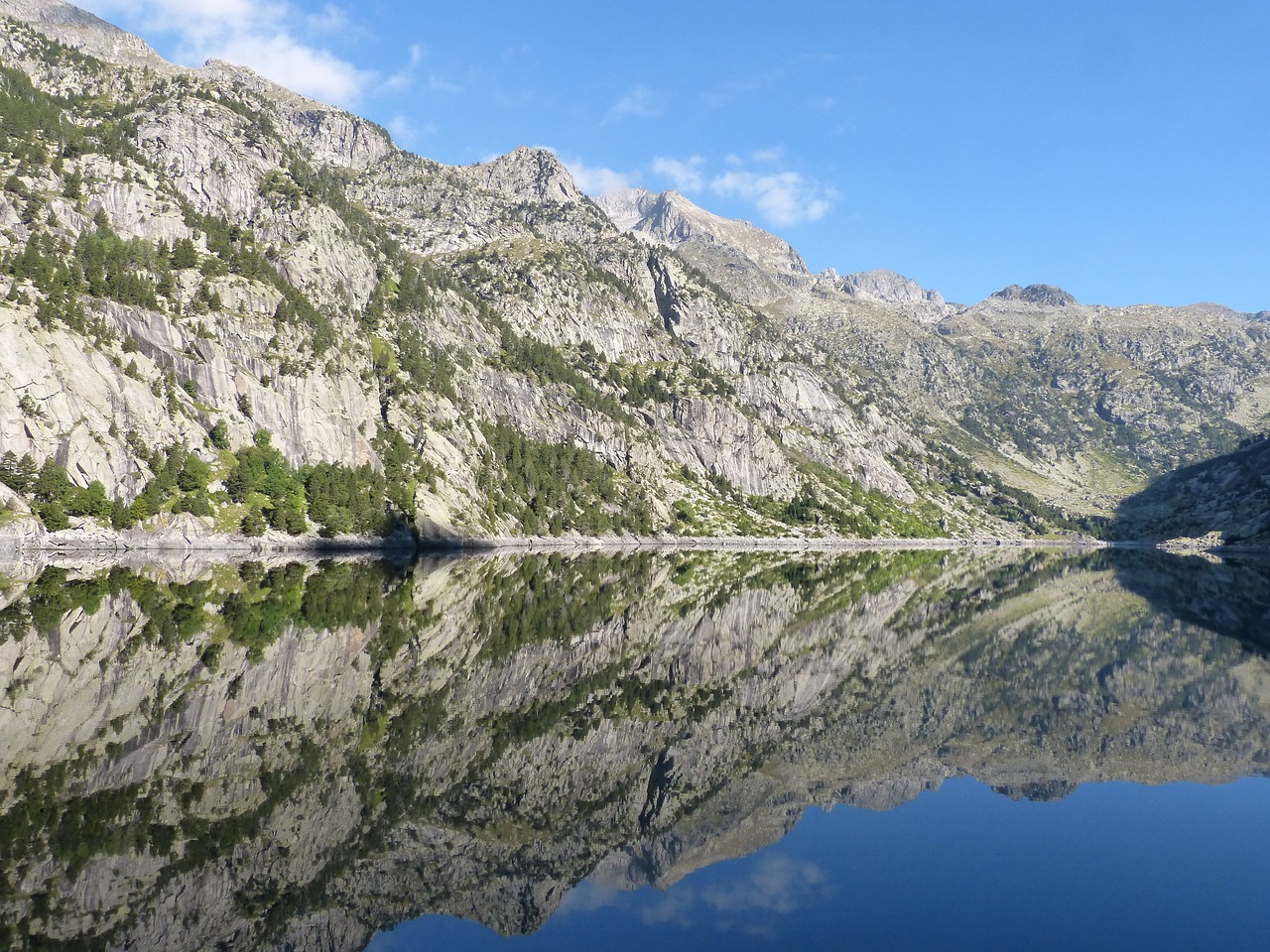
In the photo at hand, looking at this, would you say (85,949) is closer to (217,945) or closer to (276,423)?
(217,945)

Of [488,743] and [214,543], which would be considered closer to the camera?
[488,743]

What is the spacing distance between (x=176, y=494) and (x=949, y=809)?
425 feet

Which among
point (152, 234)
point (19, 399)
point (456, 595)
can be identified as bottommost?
point (456, 595)

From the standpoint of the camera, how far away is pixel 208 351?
Result: 488 ft

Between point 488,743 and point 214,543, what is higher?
point 214,543

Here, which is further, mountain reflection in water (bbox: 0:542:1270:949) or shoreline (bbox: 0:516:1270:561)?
shoreline (bbox: 0:516:1270:561)

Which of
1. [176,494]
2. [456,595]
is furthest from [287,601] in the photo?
[176,494]

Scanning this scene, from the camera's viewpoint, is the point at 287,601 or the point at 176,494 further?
the point at 176,494

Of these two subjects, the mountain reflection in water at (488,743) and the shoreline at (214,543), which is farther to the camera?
the shoreline at (214,543)

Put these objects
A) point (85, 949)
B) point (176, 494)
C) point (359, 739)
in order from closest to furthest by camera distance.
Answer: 1. point (85, 949)
2. point (359, 739)
3. point (176, 494)

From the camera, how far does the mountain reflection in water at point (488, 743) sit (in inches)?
665

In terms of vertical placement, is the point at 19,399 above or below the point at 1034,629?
above

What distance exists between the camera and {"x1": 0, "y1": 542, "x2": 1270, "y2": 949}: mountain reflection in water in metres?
16.9

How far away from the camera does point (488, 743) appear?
28000mm
